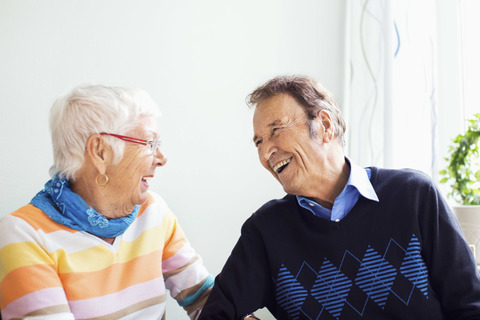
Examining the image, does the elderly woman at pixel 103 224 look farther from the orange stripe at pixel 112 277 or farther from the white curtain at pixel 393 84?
the white curtain at pixel 393 84

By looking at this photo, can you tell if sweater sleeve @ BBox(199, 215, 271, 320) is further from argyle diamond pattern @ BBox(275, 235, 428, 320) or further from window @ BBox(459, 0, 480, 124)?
window @ BBox(459, 0, 480, 124)

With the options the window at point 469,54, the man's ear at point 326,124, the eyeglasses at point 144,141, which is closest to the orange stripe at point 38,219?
the eyeglasses at point 144,141

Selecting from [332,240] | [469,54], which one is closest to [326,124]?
[332,240]

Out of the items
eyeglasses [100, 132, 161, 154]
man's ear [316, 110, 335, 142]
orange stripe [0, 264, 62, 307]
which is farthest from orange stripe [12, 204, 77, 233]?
man's ear [316, 110, 335, 142]

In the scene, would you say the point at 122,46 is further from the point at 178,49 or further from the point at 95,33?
the point at 178,49

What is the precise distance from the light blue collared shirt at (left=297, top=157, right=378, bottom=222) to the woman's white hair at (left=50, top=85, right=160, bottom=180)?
61 cm

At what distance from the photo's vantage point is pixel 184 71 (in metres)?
1.94

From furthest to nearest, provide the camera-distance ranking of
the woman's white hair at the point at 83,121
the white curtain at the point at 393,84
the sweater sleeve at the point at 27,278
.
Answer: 1. the white curtain at the point at 393,84
2. the woman's white hair at the point at 83,121
3. the sweater sleeve at the point at 27,278

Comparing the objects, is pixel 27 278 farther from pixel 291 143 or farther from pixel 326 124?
pixel 326 124

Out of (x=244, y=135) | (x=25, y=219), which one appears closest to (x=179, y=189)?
(x=244, y=135)

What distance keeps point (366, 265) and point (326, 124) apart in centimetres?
45

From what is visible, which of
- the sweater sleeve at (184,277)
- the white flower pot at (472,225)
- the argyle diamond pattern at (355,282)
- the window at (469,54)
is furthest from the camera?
the window at (469,54)

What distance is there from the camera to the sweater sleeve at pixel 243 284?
135 centimetres

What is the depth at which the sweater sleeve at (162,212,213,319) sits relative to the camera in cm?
155
